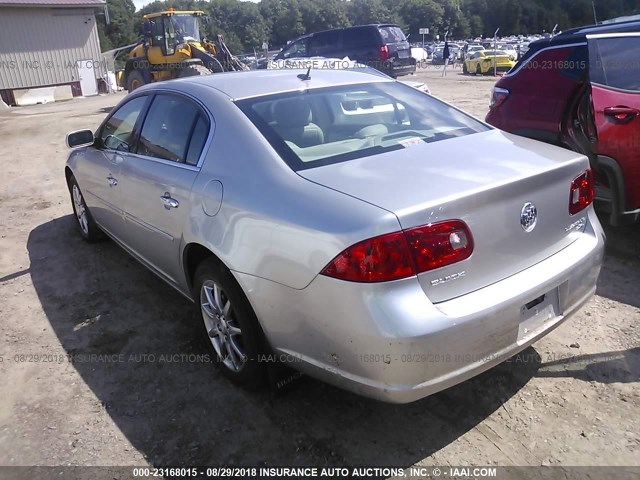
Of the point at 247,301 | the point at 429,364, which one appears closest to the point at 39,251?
the point at 247,301

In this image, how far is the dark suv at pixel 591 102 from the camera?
13.3ft

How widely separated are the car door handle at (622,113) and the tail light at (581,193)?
1.53 meters

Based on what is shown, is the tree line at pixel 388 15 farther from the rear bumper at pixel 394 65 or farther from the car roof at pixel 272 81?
the car roof at pixel 272 81

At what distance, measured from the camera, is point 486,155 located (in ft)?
8.77

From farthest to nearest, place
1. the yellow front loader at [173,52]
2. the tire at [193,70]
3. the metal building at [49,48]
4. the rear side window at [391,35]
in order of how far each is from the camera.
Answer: the metal building at [49,48] < the rear side window at [391,35] < the yellow front loader at [173,52] < the tire at [193,70]

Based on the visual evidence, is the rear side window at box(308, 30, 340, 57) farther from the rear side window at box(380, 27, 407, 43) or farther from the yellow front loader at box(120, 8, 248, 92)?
the yellow front loader at box(120, 8, 248, 92)

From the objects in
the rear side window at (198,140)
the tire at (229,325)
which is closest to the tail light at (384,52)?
the rear side window at (198,140)

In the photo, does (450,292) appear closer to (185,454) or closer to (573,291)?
(573,291)

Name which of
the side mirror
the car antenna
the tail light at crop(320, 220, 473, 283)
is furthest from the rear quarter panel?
the side mirror

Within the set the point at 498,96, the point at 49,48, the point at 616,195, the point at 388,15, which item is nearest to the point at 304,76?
the point at 616,195

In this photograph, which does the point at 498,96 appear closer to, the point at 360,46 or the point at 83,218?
the point at 83,218

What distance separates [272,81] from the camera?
3344 mm

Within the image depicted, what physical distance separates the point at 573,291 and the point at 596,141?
82.9 inches

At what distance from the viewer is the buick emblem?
241 centimetres
